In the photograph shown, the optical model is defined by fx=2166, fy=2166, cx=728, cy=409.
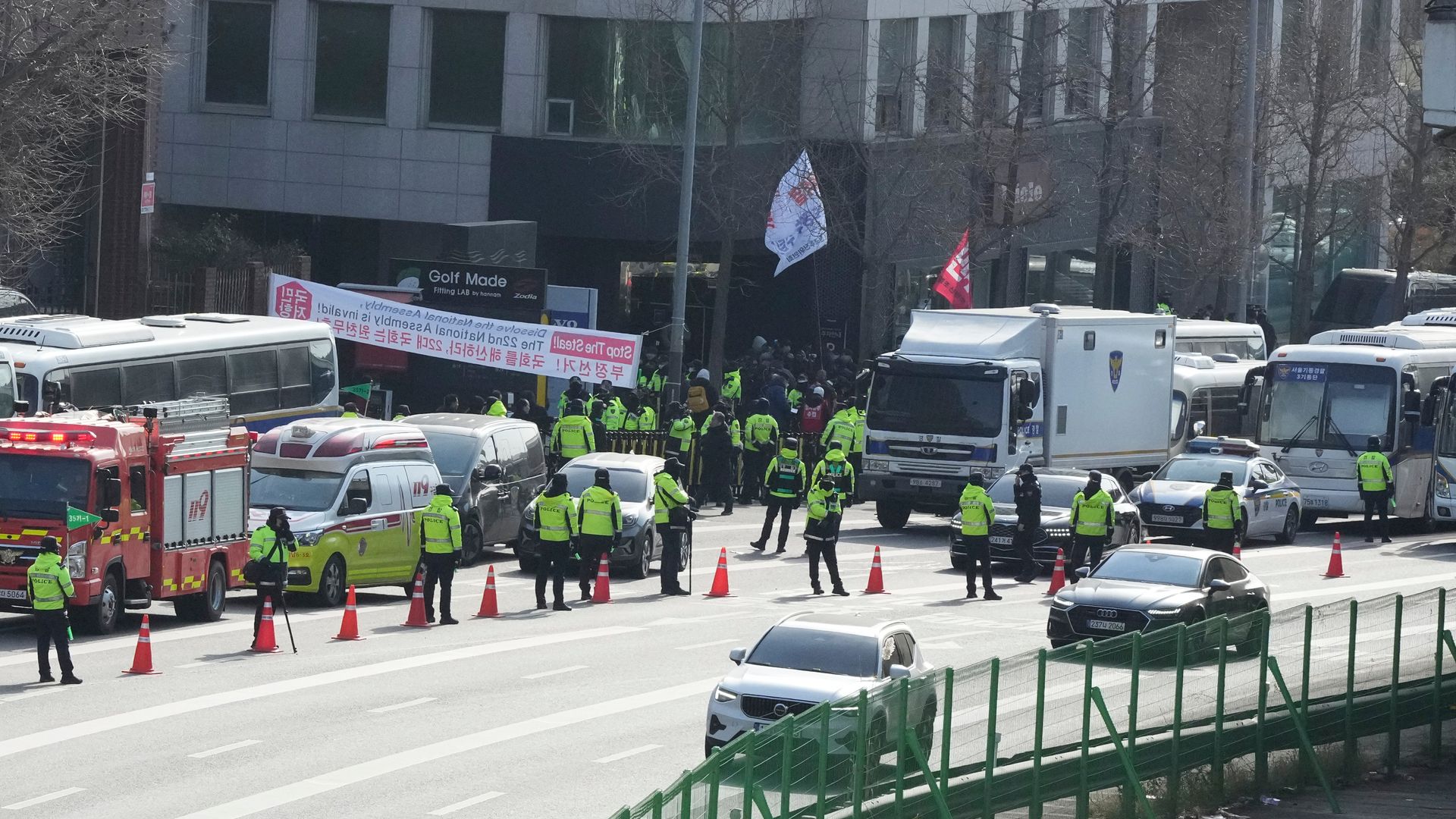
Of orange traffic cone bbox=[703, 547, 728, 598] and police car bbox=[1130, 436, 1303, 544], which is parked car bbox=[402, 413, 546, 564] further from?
police car bbox=[1130, 436, 1303, 544]

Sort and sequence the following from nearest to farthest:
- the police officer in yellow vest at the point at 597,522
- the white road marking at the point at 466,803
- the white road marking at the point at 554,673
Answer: the white road marking at the point at 466,803, the white road marking at the point at 554,673, the police officer in yellow vest at the point at 597,522

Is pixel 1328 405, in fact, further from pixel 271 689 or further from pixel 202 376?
pixel 271 689

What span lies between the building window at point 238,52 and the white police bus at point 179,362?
17.2m

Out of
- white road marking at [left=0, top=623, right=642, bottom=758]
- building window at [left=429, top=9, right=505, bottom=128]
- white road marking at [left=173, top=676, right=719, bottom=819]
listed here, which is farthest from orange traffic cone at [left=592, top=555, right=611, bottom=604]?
building window at [left=429, top=9, right=505, bottom=128]

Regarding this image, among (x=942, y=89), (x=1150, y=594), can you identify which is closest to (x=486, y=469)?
(x=1150, y=594)

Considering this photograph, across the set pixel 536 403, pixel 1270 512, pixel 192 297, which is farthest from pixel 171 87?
pixel 1270 512

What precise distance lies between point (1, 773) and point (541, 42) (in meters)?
34.3

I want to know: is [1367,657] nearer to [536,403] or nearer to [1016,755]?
[1016,755]

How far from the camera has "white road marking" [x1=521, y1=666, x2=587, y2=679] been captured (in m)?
20.5

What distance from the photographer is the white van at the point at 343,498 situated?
24766 millimetres

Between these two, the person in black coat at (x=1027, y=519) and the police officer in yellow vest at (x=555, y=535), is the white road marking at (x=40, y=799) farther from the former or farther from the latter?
the person in black coat at (x=1027, y=519)

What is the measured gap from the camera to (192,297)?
39188mm

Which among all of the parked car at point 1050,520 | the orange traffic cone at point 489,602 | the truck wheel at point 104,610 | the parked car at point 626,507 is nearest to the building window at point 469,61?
the parked car at point 626,507

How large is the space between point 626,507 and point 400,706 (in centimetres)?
914
